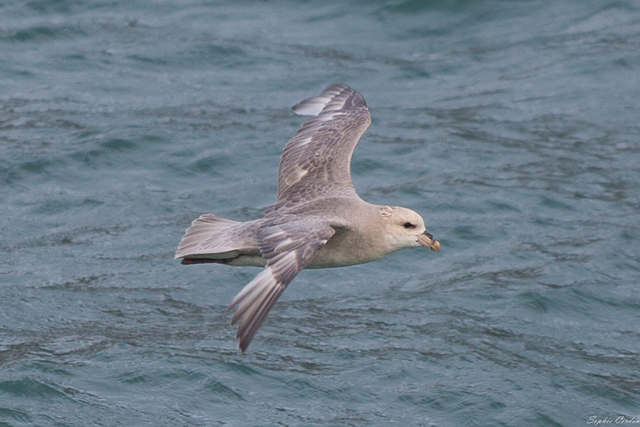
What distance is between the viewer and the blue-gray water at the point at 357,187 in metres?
8.96

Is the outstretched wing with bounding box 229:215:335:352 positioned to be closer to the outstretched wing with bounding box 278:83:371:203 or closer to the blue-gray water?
the outstretched wing with bounding box 278:83:371:203

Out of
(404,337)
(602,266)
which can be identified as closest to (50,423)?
(404,337)

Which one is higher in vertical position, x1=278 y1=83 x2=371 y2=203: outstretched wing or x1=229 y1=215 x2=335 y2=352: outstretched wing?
x1=278 y1=83 x2=371 y2=203: outstretched wing

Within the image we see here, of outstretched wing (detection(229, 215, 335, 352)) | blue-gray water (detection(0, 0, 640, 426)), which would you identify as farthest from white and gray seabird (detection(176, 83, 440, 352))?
blue-gray water (detection(0, 0, 640, 426))

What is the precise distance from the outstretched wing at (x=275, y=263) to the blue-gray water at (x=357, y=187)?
1.91 meters

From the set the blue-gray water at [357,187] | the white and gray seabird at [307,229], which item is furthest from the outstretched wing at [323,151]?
the blue-gray water at [357,187]

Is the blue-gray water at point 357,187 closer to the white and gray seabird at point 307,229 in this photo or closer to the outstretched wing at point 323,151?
the white and gray seabird at point 307,229

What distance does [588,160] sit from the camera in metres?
13.3

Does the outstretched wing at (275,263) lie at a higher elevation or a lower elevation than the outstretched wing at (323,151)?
lower

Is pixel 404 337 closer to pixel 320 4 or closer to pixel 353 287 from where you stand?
pixel 353 287

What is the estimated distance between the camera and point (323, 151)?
29.1 feet

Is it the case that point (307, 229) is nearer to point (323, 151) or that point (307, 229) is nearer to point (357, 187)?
point (323, 151)

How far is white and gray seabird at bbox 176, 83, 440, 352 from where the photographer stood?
6.75m

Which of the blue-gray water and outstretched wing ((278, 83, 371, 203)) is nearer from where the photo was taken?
outstretched wing ((278, 83, 371, 203))
